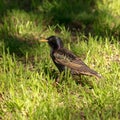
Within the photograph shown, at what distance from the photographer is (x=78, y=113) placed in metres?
4.90

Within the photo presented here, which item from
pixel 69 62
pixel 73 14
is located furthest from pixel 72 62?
pixel 73 14

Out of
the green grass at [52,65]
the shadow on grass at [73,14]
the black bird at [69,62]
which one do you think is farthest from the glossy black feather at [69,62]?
the shadow on grass at [73,14]

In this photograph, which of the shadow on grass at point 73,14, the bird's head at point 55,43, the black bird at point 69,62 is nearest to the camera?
the black bird at point 69,62

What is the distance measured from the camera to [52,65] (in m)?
6.41

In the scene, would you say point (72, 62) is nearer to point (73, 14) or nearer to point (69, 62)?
point (69, 62)

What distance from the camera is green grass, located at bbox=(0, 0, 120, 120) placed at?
4.96 metres

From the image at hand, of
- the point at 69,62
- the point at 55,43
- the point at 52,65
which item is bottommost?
the point at 52,65

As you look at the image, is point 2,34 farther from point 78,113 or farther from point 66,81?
point 78,113

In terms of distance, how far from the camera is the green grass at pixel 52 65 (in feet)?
16.3

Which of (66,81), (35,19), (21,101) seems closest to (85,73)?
(66,81)

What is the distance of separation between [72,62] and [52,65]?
2.30 feet

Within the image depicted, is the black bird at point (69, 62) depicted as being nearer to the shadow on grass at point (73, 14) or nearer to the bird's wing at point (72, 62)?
the bird's wing at point (72, 62)

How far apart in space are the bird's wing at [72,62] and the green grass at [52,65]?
0.15 meters

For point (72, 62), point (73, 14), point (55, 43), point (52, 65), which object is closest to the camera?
point (72, 62)
